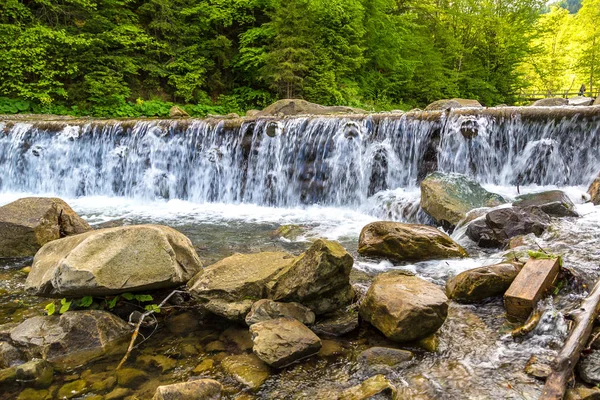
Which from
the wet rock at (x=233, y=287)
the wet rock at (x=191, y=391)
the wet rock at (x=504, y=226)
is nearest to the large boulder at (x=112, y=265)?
the wet rock at (x=233, y=287)

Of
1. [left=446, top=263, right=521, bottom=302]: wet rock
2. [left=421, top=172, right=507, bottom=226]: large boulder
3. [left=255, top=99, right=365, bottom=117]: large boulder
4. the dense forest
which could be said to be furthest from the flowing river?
the dense forest

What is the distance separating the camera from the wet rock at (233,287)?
3454mm

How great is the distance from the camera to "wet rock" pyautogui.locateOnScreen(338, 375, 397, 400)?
2.46 meters

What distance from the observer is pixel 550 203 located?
19.5 ft

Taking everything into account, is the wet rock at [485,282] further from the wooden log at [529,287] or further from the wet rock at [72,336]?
the wet rock at [72,336]

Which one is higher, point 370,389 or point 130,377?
point 370,389

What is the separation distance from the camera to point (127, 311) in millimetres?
3584

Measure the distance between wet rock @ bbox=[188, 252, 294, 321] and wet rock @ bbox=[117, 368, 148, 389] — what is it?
0.78 meters

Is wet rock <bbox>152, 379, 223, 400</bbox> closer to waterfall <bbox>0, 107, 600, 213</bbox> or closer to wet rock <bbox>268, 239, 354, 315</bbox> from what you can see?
wet rock <bbox>268, 239, 354, 315</bbox>

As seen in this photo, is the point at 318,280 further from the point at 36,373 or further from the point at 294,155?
the point at 294,155

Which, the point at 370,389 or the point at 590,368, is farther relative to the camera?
the point at 370,389

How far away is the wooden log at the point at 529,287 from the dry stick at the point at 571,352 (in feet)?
1.38

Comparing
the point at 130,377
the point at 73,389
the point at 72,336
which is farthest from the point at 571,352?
the point at 72,336

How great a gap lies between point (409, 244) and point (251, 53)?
14.4m
